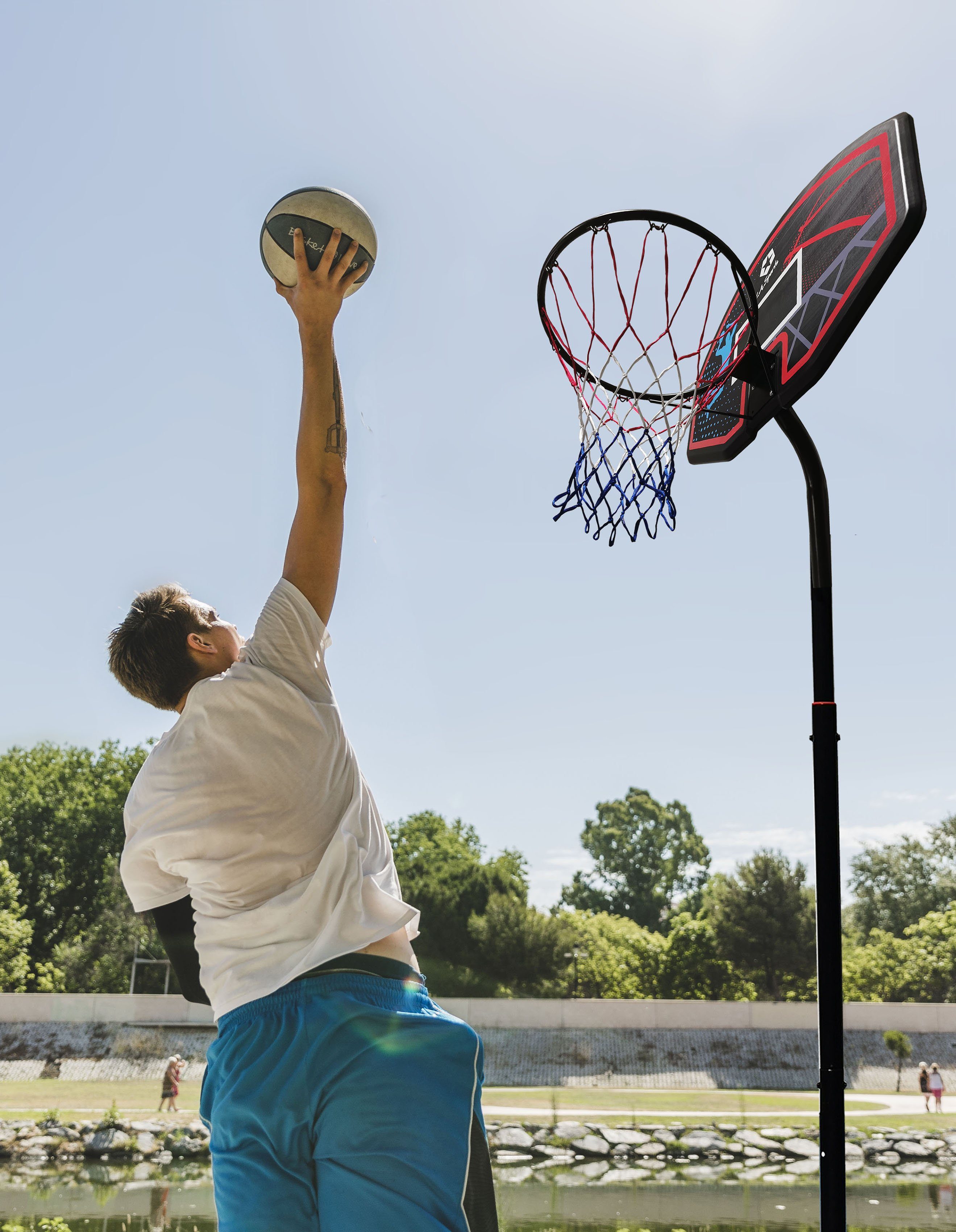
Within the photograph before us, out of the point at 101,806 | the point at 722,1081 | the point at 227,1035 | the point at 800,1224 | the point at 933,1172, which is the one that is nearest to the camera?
the point at 227,1035

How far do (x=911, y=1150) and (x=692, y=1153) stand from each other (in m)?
3.30

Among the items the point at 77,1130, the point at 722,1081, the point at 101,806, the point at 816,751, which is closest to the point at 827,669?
the point at 816,751

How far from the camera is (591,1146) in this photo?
14.0 metres

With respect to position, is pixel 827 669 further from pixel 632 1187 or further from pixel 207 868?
pixel 632 1187

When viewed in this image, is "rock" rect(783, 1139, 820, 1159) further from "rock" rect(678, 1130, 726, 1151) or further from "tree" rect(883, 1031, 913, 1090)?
"tree" rect(883, 1031, 913, 1090)

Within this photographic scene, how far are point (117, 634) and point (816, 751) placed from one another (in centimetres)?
209

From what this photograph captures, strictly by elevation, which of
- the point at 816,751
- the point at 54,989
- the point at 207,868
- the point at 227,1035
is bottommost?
the point at 54,989

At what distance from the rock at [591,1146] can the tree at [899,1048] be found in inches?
465

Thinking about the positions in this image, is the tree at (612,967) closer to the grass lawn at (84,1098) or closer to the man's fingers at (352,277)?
the grass lawn at (84,1098)

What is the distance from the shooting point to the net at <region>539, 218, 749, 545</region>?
12.2ft

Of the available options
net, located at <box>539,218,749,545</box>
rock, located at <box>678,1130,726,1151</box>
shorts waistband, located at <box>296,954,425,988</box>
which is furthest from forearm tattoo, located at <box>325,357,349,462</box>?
rock, located at <box>678,1130,726,1151</box>

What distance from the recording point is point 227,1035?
177cm

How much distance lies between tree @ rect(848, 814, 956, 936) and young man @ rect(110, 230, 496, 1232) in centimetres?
4713

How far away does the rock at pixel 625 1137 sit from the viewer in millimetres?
14180
